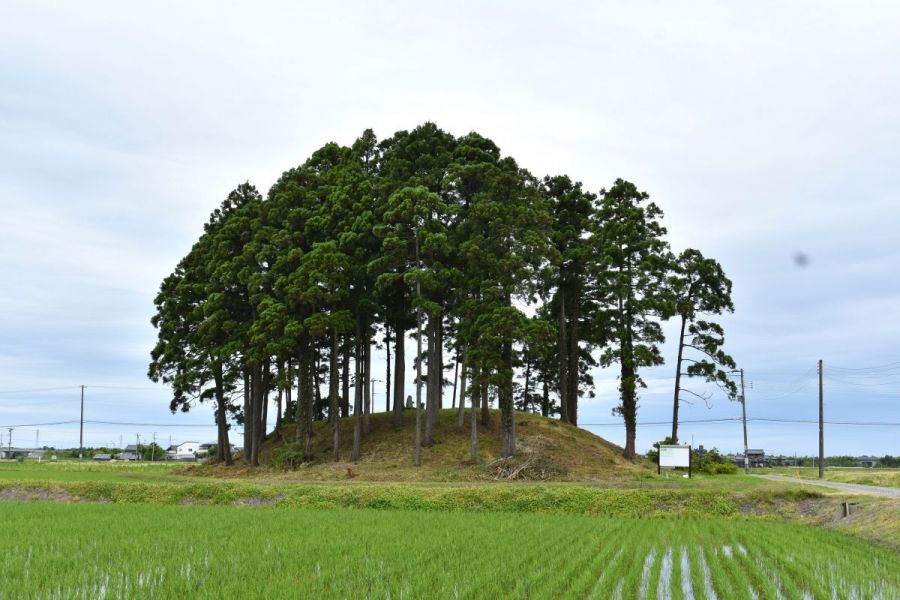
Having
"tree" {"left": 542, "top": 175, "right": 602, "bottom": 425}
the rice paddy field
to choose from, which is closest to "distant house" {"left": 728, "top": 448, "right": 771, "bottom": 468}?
"tree" {"left": 542, "top": 175, "right": 602, "bottom": 425}

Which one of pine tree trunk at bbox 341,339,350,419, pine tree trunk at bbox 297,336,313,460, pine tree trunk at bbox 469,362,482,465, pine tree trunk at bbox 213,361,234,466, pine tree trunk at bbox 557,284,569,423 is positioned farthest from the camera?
pine tree trunk at bbox 213,361,234,466

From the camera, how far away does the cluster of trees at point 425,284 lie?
32688 millimetres

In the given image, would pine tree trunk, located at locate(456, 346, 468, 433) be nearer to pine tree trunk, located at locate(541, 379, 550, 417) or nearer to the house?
pine tree trunk, located at locate(541, 379, 550, 417)

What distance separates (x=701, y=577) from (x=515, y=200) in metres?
24.8

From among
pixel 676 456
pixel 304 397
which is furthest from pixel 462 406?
pixel 676 456

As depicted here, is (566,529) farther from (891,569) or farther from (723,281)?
(723,281)

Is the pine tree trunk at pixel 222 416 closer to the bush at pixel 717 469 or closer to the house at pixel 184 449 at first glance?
the bush at pixel 717 469

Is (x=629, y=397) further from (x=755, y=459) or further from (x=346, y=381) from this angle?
(x=755, y=459)

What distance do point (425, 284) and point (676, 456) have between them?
13.6 metres

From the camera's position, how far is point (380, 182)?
36.8 meters

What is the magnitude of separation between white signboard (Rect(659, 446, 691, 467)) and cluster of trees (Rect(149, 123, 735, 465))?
14.3ft

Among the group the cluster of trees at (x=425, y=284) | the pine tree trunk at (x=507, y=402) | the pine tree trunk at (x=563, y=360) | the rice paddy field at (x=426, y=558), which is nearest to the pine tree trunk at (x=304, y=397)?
the cluster of trees at (x=425, y=284)

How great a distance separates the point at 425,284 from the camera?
32500 millimetres

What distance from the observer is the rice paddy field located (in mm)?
9703
